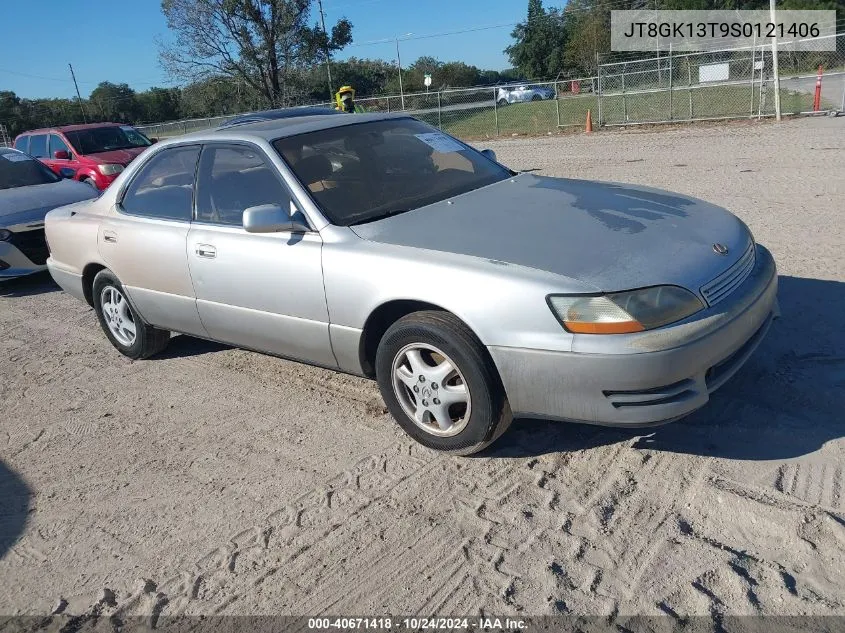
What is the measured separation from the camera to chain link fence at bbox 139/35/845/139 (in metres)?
19.8

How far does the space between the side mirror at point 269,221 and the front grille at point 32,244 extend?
5.31 meters

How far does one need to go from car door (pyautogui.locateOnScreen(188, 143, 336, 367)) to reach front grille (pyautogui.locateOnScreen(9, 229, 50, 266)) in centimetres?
443

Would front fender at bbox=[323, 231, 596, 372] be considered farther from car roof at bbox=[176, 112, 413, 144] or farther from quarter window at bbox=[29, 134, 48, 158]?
quarter window at bbox=[29, 134, 48, 158]

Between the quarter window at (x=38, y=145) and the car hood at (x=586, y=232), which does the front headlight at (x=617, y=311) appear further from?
the quarter window at (x=38, y=145)

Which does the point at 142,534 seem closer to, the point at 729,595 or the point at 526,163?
the point at 729,595

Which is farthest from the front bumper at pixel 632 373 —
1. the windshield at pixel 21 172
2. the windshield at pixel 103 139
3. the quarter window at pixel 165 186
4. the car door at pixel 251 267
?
the windshield at pixel 103 139

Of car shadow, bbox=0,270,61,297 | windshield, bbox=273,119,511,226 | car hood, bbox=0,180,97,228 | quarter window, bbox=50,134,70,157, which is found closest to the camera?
windshield, bbox=273,119,511,226

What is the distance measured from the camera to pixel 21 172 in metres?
9.16

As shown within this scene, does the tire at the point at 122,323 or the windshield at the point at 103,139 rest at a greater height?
the windshield at the point at 103,139

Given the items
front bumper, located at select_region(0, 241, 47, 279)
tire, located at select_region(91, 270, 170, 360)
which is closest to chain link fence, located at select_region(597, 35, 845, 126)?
front bumper, located at select_region(0, 241, 47, 279)

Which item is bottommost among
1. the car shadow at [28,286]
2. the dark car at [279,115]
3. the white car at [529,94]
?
the car shadow at [28,286]

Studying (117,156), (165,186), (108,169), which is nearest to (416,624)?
(165,186)

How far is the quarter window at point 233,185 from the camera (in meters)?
4.09

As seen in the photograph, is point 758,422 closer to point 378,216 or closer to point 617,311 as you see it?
point 617,311
